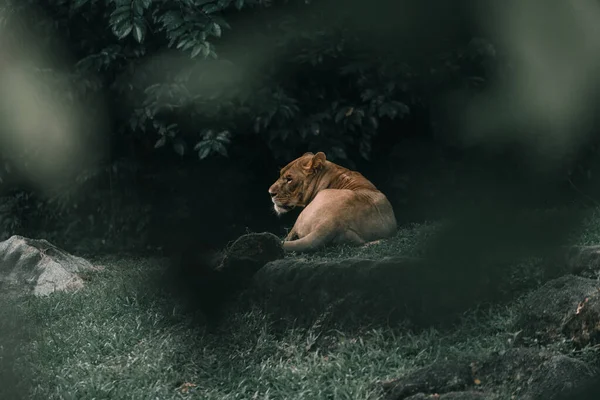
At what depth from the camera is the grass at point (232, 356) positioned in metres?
3.16

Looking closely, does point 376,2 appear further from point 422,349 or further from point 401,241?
point 401,241

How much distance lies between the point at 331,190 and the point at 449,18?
4356mm

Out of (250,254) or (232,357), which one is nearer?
(232,357)

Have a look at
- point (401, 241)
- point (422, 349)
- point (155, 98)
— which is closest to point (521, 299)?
point (422, 349)

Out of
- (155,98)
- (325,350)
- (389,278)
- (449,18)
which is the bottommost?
(325,350)

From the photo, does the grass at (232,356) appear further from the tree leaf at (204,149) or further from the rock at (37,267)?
the tree leaf at (204,149)

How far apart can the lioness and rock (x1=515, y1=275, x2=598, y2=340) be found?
180cm

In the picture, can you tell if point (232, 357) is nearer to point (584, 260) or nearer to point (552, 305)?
point (552, 305)

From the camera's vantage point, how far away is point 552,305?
10.1 ft

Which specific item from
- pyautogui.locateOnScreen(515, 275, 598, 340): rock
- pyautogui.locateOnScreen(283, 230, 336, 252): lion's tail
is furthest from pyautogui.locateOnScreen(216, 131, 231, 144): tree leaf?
pyautogui.locateOnScreen(515, 275, 598, 340): rock

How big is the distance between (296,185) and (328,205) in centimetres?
55

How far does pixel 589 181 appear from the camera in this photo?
4965mm

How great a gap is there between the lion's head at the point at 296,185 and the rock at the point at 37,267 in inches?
60.3

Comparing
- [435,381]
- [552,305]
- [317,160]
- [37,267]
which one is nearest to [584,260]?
[552,305]
